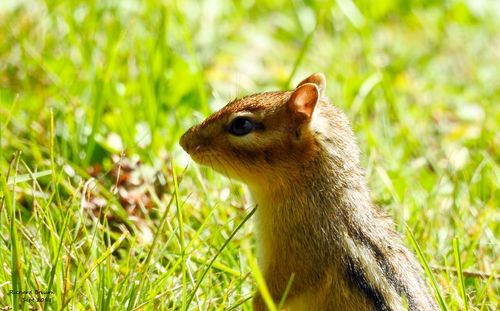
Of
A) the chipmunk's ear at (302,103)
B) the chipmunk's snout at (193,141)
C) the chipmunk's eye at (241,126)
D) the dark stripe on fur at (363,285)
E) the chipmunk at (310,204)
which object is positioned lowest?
the dark stripe on fur at (363,285)

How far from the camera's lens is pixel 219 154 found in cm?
296

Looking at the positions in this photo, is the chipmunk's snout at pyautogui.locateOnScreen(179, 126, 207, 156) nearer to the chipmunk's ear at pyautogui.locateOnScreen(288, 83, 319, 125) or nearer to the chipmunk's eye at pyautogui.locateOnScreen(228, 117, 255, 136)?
the chipmunk's eye at pyautogui.locateOnScreen(228, 117, 255, 136)

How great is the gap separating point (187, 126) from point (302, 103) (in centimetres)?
126

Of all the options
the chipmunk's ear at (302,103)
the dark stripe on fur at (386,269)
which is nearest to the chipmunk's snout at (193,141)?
the chipmunk's ear at (302,103)

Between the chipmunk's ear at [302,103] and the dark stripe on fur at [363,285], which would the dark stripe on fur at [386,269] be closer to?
the dark stripe on fur at [363,285]

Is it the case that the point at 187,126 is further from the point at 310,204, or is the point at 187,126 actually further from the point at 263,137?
the point at 310,204

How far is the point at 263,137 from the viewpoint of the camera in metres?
2.91

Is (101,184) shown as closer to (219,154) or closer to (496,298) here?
(219,154)

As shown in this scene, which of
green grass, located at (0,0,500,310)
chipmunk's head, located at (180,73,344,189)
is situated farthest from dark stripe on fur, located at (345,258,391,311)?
chipmunk's head, located at (180,73,344,189)

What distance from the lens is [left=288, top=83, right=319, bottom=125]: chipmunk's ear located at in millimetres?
2848

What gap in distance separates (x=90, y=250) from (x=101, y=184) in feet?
2.89

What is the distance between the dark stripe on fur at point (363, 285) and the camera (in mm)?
2650

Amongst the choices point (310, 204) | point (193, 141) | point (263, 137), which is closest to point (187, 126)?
point (193, 141)

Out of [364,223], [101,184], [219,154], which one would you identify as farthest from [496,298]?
[101,184]
